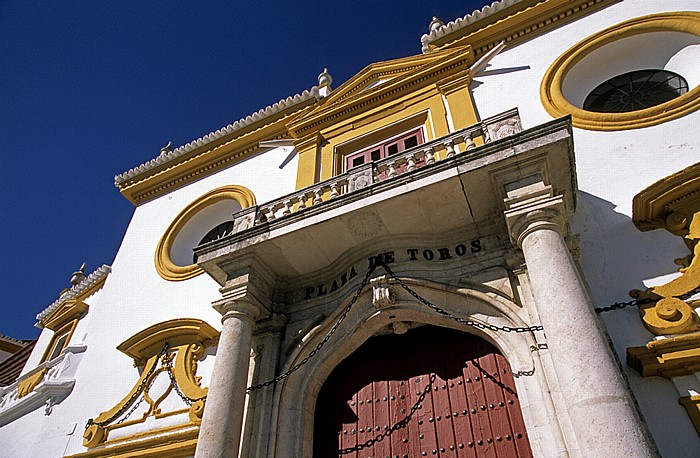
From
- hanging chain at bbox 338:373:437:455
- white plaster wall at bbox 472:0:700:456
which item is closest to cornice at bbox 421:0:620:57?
white plaster wall at bbox 472:0:700:456

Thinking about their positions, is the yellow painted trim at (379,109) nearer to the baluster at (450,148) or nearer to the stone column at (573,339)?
the baluster at (450,148)

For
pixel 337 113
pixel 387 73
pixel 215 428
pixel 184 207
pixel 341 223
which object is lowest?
pixel 215 428

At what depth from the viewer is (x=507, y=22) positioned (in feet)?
32.6

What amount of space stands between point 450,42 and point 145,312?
8.35 m

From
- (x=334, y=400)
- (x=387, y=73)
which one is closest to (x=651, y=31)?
(x=387, y=73)

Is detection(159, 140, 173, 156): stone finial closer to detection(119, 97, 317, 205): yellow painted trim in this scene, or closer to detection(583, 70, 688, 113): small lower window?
→ detection(119, 97, 317, 205): yellow painted trim

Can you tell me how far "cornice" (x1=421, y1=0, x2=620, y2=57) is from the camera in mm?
9445

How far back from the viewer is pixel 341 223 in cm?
666

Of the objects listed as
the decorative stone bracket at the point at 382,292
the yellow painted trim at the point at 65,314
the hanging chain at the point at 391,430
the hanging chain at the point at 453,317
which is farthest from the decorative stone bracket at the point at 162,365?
the yellow painted trim at the point at 65,314

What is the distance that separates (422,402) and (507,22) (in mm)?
7624

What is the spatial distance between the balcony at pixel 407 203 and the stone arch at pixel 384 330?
2.61 ft

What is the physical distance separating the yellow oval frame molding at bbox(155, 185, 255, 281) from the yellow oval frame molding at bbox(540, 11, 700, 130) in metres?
6.06

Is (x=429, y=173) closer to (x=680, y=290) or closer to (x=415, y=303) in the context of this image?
(x=415, y=303)

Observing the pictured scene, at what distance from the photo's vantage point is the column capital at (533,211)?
5.36 m
